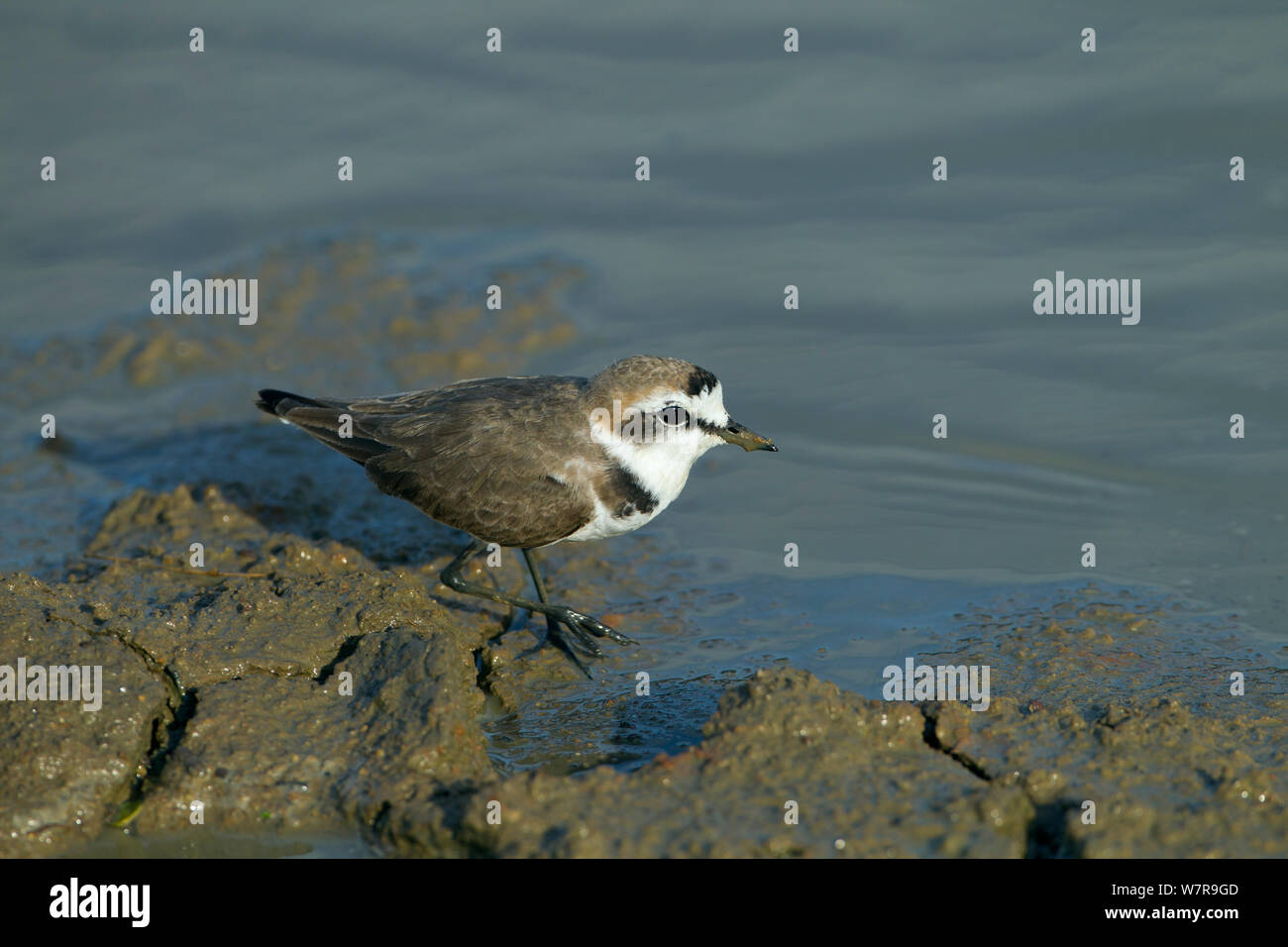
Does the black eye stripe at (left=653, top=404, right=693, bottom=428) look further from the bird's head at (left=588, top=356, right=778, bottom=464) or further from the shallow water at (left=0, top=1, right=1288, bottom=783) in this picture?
the shallow water at (left=0, top=1, right=1288, bottom=783)

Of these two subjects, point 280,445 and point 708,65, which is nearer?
point 280,445

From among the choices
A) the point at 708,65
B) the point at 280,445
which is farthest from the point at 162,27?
the point at 280,445

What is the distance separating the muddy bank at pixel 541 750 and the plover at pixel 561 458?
63 cm

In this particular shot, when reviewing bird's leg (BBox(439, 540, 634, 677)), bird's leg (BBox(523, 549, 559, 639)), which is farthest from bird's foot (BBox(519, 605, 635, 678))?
bird's leg (BBox(523, 549, 559, 639))

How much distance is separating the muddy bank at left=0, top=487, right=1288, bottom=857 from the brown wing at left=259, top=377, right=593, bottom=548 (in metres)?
0.67

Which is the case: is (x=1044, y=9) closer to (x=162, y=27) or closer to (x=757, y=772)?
(x=162, y=27)

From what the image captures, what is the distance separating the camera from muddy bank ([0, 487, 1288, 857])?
4.34 m

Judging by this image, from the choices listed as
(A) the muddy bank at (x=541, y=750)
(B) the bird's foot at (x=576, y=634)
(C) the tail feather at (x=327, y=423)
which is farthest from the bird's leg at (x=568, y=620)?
(C) the tail feather at (x=327, y=423)

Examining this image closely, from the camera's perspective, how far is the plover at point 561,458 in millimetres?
6523

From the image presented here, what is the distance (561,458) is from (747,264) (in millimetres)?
4008

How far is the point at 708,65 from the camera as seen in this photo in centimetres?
1180

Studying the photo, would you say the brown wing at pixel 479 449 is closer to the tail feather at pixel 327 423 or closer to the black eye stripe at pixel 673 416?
the tail feather at pixel 327 423

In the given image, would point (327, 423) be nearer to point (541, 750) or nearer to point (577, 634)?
point (577, 634)
